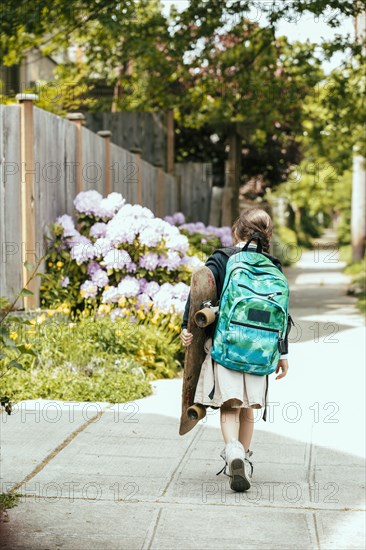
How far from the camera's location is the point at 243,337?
471cm

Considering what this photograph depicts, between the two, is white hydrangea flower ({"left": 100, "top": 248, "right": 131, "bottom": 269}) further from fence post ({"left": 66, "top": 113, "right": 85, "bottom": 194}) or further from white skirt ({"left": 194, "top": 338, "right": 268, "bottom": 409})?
white skirt ({"left": 194, "top": 338, "right": 268, "bottom": 409})

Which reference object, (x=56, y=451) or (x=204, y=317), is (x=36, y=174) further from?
(x=204, y=317)

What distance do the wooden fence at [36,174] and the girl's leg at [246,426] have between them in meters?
2.54

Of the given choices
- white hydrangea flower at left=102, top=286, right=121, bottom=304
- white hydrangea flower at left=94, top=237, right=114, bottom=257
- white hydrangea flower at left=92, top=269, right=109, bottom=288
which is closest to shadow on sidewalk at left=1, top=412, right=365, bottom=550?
white hydrangea flower at left=102, top=286, right=121, bottom=304

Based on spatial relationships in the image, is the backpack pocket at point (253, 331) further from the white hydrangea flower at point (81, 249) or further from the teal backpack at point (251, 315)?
the white hydrangea flower at point (81, 249)

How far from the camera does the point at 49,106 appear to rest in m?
11.2

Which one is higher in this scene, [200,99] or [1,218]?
[200,99]

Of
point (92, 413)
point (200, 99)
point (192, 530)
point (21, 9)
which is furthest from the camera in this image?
point (200, 99)

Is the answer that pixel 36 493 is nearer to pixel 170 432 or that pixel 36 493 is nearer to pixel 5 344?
pixel 5 344

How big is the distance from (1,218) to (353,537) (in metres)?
4.62

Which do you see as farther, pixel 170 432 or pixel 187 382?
pixel 170 432

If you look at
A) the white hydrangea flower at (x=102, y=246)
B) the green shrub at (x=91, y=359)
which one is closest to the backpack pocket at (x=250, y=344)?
the green shrub at (x=91, y=359)

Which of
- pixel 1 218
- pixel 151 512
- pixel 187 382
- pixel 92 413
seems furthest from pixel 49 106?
pixel 151 512

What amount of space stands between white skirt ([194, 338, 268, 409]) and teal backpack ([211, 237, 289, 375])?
10 centimetres
